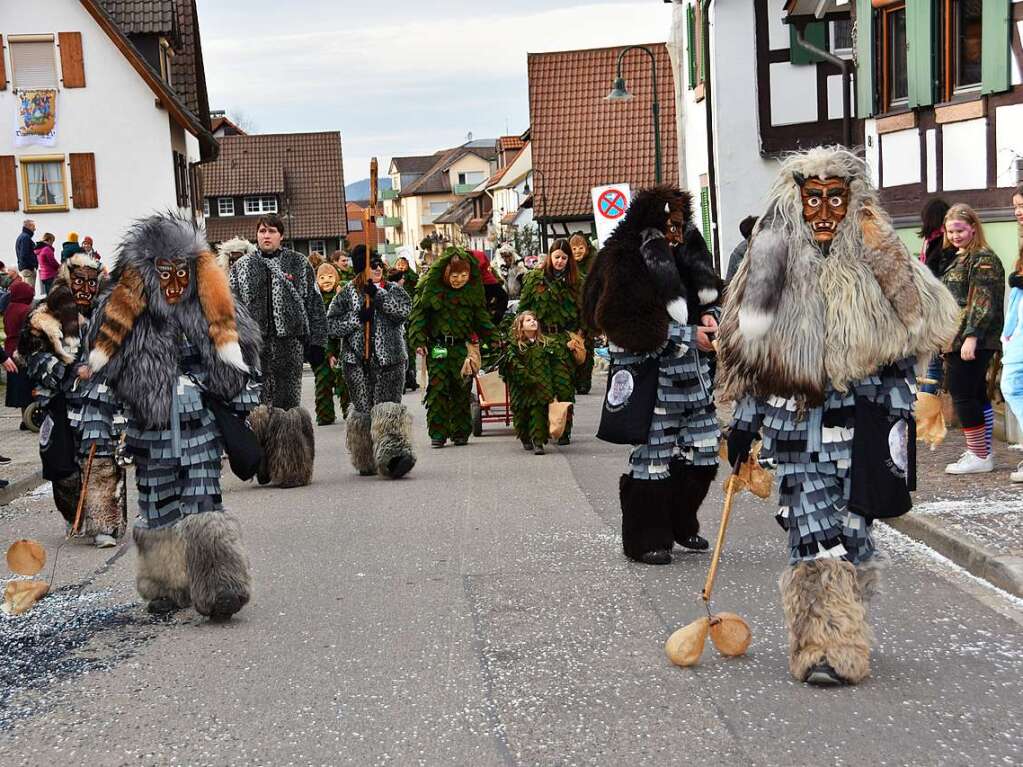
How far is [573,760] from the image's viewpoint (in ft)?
15.7

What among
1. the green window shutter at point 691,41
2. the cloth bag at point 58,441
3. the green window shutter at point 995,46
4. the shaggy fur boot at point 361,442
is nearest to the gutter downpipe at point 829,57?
the green window shutter at point 691,41

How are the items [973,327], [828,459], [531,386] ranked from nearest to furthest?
[828,459] < [973,327] < [531,386]

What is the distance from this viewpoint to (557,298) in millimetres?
14641

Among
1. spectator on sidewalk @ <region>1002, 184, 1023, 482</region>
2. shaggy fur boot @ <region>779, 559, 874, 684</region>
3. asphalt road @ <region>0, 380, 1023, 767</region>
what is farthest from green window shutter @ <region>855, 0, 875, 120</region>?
shaggy fur boot @ <region>779, 559, 874, 684</region>

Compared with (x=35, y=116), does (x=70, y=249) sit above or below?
below

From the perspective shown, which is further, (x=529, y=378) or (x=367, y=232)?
(x=529, y=378)

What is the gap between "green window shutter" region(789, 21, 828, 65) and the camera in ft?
76.0

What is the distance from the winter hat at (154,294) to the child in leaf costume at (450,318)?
20.6 ft

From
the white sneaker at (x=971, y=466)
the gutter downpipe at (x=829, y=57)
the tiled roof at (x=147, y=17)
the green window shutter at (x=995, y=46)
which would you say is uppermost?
the tiled roof at (x=147, y=17)

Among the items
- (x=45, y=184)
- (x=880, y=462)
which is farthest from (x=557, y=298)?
(x=45, y=184)

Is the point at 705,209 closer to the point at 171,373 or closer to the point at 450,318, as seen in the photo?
the point at 450,318

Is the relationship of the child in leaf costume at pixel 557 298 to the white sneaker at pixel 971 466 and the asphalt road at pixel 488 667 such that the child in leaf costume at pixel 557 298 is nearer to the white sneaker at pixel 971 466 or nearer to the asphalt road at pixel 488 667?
the white sneaker at pixel 971 466

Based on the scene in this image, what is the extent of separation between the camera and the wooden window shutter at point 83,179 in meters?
38.2

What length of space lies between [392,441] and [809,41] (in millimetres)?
13671
